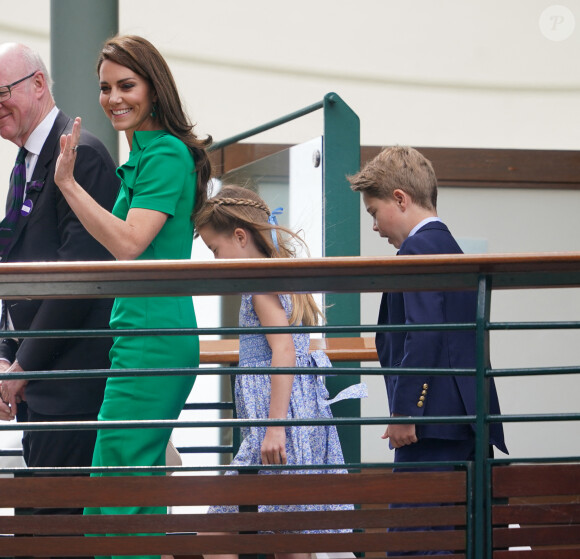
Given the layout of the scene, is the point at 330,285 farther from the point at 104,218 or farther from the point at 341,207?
the point at 341,207

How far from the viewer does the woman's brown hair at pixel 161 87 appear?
2.63 m

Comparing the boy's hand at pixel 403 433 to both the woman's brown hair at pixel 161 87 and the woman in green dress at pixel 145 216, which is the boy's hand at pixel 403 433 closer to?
the woman in green dress at pixel 145 216

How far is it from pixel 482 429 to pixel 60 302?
1.10 metres

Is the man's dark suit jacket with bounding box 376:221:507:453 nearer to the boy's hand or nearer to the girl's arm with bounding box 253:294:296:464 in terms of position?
the boy's hand

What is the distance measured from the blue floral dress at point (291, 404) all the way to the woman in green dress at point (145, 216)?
0.58 metres

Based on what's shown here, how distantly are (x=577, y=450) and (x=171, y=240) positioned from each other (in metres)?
3.92

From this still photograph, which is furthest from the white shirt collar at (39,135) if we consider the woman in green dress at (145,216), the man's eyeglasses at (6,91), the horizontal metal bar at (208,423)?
the horizontal metal bar at (208,423)

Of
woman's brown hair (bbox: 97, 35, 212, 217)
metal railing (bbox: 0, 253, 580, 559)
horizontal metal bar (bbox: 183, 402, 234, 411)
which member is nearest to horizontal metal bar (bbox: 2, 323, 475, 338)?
metal railing (bbox: 0, 253, 580, 559)

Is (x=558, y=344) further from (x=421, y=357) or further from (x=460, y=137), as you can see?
(x=421, y=357)

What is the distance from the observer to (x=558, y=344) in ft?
19.7

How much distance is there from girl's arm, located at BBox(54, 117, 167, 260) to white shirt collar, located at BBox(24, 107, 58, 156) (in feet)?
1.55

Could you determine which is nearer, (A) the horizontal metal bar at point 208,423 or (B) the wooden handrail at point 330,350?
(A) the horizontal metal bar at point 208,423

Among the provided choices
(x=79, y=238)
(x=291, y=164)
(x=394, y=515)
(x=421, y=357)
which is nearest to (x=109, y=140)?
(x=291, y=164)

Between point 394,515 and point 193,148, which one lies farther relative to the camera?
point 193,148
